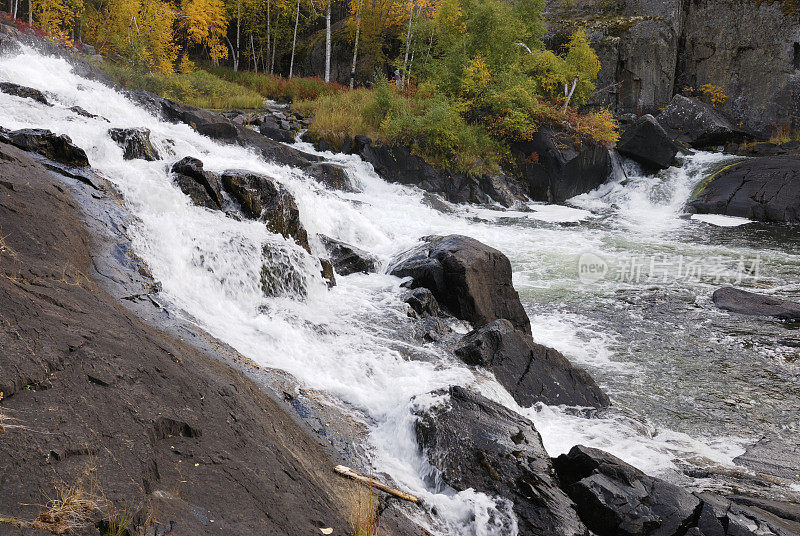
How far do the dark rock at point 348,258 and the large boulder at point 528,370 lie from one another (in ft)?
10.7

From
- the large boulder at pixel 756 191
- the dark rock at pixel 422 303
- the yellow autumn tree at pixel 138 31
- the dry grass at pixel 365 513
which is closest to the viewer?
the dry grass at pixel 365 513

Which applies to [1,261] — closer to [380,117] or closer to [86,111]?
[86,111]

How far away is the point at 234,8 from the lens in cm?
3297

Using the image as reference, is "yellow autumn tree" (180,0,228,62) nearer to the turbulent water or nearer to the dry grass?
the turbulent water

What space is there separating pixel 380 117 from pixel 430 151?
2.70 m

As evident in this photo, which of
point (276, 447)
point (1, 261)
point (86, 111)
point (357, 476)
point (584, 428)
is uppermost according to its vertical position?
point (86, 111)

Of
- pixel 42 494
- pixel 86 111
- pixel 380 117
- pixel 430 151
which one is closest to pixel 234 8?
pixel 380 117

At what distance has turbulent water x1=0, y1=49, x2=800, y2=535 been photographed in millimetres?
5238

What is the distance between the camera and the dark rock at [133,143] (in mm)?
9477

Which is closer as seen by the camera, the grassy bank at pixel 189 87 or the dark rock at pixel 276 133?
the grassy bank at pixel 189 87

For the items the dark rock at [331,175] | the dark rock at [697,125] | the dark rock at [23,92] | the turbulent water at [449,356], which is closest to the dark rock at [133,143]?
the turbulent water at [449,356]

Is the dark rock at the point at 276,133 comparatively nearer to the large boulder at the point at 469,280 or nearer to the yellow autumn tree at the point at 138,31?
the yellow autumn tree at the point at 138,31

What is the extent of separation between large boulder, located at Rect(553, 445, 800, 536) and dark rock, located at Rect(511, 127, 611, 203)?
17.6 meters

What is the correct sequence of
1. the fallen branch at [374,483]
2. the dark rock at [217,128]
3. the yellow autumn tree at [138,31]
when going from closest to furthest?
the fallen branch at [374,483]
the dark rock at [217,128]
the yellow autumn tree at [138,31]
